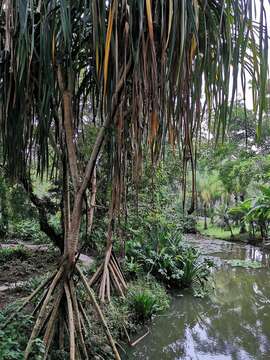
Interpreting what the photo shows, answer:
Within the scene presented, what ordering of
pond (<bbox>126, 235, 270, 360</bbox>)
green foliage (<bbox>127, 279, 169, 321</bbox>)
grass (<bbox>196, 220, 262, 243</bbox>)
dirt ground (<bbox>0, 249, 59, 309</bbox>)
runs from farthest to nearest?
grass (<bbox>196, 220, 262, 243</bbox>) < green foliage (<bbox>127, 279, 169, 321</bbox>) < dirt ground (<bbox>0, 249, 59, 309</bbox>) < pond (<bbox>126, 235, 270, 360</bbox>)

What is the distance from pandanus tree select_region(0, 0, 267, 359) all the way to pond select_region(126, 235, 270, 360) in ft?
6.48

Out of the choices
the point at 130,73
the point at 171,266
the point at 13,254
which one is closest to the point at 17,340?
the point at 130,73

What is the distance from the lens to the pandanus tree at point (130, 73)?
1.48 m

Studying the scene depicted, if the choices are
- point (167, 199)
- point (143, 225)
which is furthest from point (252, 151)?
point (143, 225)

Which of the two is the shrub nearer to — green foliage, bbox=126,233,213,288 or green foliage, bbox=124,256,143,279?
green foliage, bbox=126,233,213,288

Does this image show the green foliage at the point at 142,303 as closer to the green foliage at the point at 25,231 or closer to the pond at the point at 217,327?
the pond at the point at 217,327

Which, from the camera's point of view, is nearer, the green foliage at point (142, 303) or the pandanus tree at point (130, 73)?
the pandanus tree at point (130, 73)

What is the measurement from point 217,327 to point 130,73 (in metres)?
4.14

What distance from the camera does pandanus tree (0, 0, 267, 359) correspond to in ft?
4.84

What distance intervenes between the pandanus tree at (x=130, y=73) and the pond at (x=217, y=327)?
1.97m

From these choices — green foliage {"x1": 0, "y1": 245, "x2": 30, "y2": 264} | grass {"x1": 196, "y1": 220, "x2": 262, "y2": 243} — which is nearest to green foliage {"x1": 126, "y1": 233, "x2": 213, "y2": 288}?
green foliage {"x1": 0, "y1": 245, "x2": 30, "y2": 264}

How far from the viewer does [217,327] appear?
4.86 meters

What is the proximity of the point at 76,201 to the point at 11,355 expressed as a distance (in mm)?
1058

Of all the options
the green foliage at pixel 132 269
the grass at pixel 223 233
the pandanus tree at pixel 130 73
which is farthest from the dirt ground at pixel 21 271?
the grass at pixel 223 233
